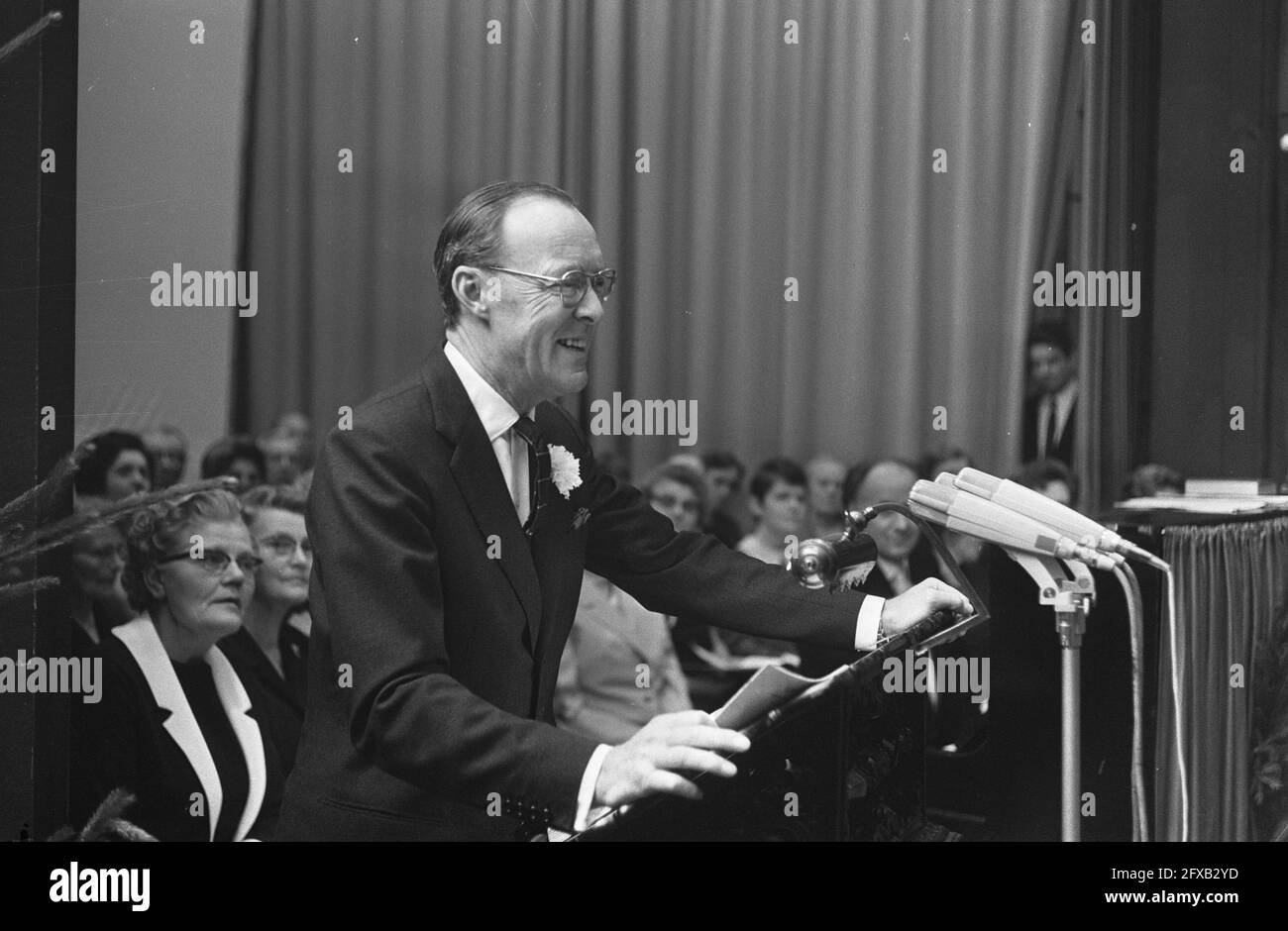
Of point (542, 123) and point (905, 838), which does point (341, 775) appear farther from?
point (542, 123)

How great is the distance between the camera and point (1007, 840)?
11.0ft

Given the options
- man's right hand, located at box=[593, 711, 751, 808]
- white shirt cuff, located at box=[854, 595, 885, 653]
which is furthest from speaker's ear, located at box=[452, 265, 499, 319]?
man's right hand, located at box=[593, 711, 751, 808]

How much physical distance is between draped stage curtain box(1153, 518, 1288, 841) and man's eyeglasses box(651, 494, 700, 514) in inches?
51.0

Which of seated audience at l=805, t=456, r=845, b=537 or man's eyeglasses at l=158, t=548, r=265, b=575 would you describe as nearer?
man's eyeglasses at l=158, t=548, r=265, b=575

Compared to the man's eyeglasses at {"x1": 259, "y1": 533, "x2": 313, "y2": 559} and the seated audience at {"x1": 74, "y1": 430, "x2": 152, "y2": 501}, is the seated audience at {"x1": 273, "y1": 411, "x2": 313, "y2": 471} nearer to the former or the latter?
the man's eyeglasses at {"x1": 259, "y1": 533, "x2": 313, "y2": 559}

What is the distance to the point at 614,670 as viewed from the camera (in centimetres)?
396

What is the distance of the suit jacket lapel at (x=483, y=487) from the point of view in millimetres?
2658

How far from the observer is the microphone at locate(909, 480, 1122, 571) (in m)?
2.36

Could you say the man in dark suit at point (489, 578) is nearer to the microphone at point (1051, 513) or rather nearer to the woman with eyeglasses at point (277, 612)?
the microphone at point (1051, 513)

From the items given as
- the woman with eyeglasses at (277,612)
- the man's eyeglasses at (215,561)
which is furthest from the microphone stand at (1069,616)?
the man's eyeglasses at (215,561)

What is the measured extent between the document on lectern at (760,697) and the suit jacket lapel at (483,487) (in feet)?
2.15

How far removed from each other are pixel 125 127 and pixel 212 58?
29cm

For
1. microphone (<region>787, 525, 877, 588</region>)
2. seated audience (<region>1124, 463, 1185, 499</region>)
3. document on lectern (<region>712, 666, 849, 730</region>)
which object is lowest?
document on lectern (<region>712, 666, 849, 730</region>)
